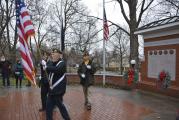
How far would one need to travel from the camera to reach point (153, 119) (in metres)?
9.67

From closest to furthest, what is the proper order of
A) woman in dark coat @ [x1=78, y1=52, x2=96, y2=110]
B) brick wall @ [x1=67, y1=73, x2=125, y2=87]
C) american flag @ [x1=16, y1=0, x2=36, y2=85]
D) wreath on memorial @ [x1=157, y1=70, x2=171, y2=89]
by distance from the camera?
american flag @ [x1=16, y1=0, x2=36, y2=85]
woman in dark coat @ [x1=78, y1=52, x2=96, y2=110]
wreath on memorial @ [x1=157, y1=70, x2=171, y2=89]
brick wall @ [x1=67, y1=73, x2=125, y2=87]

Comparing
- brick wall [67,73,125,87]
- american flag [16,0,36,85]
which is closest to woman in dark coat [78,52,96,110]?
american flag [16,0,36,85]

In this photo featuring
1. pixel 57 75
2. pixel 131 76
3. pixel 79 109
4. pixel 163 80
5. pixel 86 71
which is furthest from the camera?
pixel 131 76

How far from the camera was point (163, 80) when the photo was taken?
14.7 metres

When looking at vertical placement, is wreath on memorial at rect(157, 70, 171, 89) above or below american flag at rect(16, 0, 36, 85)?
below

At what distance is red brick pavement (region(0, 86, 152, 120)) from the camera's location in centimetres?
988

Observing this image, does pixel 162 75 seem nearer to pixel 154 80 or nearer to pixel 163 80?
pixel 163 80

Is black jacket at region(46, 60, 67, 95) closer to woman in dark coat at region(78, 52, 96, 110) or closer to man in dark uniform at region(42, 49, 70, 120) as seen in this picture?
man in dark uniform at region(42, 49, 70, 120)

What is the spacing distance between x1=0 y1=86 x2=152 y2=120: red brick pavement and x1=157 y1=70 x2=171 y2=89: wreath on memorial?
2.13 meters

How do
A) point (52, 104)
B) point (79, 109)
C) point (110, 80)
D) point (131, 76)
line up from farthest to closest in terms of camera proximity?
point (110, 80) < point (131, 76) < point (79, 109) < point (52, 104)

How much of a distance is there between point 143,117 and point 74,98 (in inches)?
174

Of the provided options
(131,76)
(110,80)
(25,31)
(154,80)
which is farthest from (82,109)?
(110,80)

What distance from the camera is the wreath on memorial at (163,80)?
14385mm

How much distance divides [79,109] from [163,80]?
5073 mm
